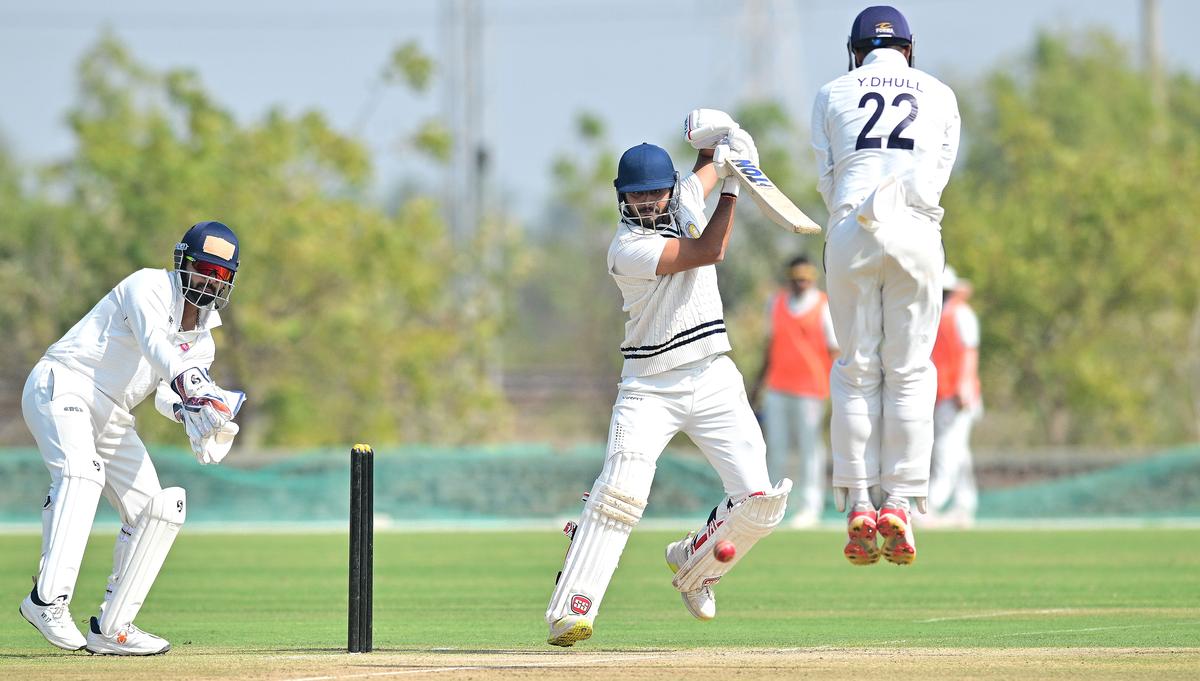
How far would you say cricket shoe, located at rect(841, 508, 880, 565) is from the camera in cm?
810

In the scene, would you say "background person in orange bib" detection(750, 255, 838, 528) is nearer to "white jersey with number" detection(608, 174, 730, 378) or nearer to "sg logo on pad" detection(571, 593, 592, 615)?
"white jersey with number" detection(608, 174, 730, 378)

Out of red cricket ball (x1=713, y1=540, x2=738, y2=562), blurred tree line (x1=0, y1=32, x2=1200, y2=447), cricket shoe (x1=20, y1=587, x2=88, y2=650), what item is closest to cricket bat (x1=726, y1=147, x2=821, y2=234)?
red cricket ball (x1=713, y1=540, x2=738, y2=562)

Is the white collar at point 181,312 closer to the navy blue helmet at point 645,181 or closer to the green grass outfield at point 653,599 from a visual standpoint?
the green grass outfield at point 653,599

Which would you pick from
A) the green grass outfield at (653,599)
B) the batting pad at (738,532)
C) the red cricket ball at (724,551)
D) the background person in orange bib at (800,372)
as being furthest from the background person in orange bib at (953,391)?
the red cricket ball at (724,551)

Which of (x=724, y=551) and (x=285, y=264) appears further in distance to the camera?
(x=285, y=264)

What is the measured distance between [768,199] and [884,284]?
26.5 inches

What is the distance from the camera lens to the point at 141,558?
862cm

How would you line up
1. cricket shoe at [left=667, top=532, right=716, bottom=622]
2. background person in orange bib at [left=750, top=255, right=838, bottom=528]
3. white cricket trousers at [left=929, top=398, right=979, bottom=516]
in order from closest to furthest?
cricket shoe at [left=667, top=532, right=716, bottom=622]
white cricket trousers at [left=929, top=398, right=979, bottom=516]
background person in orange bib at [left=750, top=255, right=838, bottom=528]

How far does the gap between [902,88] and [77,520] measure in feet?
14.5

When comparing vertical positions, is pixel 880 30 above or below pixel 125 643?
above

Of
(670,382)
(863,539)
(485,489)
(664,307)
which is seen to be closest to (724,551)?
(863,539)

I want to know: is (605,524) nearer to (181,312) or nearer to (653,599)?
(181,312)

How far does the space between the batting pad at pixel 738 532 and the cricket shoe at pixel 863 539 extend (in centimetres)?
40

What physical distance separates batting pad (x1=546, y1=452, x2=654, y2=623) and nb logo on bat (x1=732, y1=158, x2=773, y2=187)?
1.41 metres
